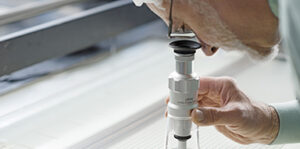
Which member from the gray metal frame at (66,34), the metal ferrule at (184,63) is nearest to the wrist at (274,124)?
the metal ferrule at (184,63)

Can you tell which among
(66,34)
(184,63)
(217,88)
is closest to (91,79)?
(66,34)

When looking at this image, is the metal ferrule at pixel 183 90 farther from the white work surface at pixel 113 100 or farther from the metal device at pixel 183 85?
the white work surface at pixel 113 100

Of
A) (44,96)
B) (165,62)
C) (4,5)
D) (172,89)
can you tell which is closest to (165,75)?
(165,62)

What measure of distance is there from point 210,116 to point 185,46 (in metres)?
0.13

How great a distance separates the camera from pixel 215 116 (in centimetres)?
92

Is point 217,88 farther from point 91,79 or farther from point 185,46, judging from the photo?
point 91,79

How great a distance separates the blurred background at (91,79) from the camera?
119 cm

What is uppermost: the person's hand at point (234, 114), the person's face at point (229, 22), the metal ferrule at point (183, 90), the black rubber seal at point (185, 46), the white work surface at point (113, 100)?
the person's face at point (229, 22)

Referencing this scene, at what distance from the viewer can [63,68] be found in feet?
5.25

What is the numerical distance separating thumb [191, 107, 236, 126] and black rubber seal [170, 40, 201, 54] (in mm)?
105

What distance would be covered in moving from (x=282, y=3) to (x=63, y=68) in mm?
1029

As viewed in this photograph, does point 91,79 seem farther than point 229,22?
Yes

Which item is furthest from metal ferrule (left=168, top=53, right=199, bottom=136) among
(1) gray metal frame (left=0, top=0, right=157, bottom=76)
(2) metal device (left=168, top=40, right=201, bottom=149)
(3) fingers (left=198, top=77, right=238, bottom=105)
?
(1) gray metal frame (left=0, top=0, right=157, bottom=76)

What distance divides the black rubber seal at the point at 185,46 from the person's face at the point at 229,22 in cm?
2
